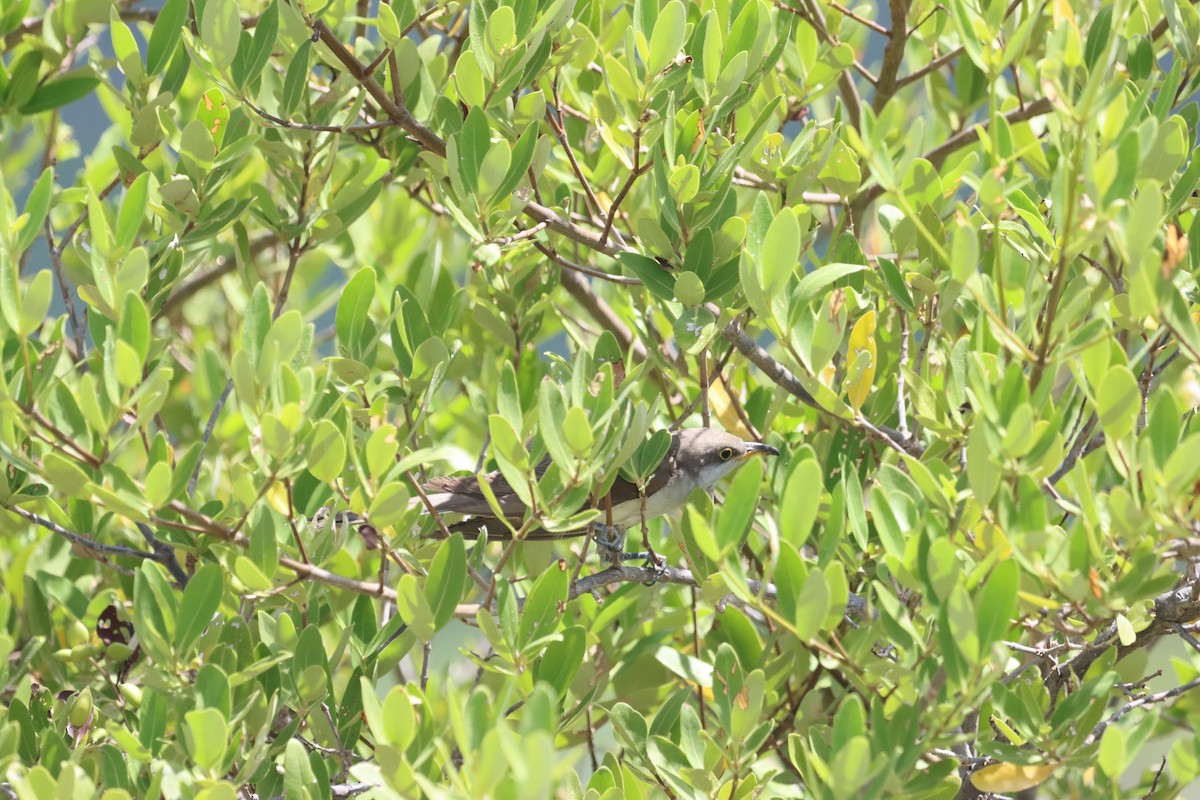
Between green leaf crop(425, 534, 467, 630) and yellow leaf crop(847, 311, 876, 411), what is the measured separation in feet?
3.61

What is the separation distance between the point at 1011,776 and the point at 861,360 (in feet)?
3.35

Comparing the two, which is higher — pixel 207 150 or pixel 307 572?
pixel 207 150

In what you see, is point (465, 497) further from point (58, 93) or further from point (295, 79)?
point (58, 93)

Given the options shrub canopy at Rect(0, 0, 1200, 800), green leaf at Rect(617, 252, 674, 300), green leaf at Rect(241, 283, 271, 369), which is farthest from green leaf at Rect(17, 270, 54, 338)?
green leaf at Rect(617, 252, 674, 300)

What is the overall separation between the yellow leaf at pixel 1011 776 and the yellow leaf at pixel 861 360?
96cm

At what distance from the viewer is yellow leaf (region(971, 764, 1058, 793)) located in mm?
2455

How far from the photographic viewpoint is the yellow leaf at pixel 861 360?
2979 mm

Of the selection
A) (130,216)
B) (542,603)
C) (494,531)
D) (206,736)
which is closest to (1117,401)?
(542,603)

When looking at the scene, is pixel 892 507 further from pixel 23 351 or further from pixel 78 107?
pixel 78 107

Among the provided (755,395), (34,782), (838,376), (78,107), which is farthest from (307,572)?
(78,107)

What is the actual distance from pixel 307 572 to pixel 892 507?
4.28 feet

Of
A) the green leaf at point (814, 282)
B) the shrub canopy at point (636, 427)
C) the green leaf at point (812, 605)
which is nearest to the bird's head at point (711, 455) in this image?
the shrub canopy at point (636, 427)

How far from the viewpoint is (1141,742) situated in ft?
7.11

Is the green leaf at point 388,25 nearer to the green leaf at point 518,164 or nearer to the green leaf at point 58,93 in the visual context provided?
the green leaf at point 518,164
